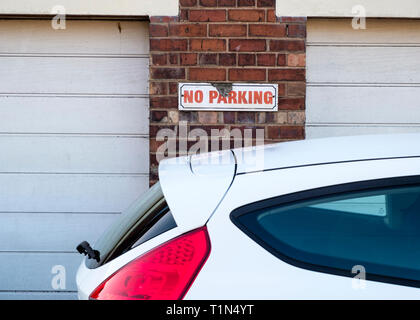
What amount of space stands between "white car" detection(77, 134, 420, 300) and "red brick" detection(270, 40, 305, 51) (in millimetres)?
2492

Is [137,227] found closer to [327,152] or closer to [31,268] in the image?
[327,152]

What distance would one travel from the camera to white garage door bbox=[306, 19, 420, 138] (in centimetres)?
484

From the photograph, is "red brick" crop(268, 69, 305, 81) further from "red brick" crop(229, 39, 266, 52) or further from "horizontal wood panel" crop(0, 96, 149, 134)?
"horizontal wood panel" crop(0, 96, 149, 134)

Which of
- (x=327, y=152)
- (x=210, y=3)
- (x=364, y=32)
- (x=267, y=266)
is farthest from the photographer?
(x=364, y=32)

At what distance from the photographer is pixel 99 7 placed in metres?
4.70

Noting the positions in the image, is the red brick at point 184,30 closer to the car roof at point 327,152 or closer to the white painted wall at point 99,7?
the white painted wall at point 99,7

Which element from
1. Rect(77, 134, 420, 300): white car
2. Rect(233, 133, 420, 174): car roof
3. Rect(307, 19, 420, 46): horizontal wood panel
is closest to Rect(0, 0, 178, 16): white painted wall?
Rect(307, 19, 420, 46): horizontal wood panel

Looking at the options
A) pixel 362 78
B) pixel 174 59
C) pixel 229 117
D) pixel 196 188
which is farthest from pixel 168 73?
pixel 196 188

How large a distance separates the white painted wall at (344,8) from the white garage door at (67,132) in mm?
1121

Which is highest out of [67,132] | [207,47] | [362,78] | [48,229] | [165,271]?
[207,47]

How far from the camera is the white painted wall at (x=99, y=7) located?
4.68m

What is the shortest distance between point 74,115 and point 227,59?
1.27 m

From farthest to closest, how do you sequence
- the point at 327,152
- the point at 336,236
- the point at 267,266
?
the point at 327,152
the point at 336,236
the point at 267,266
